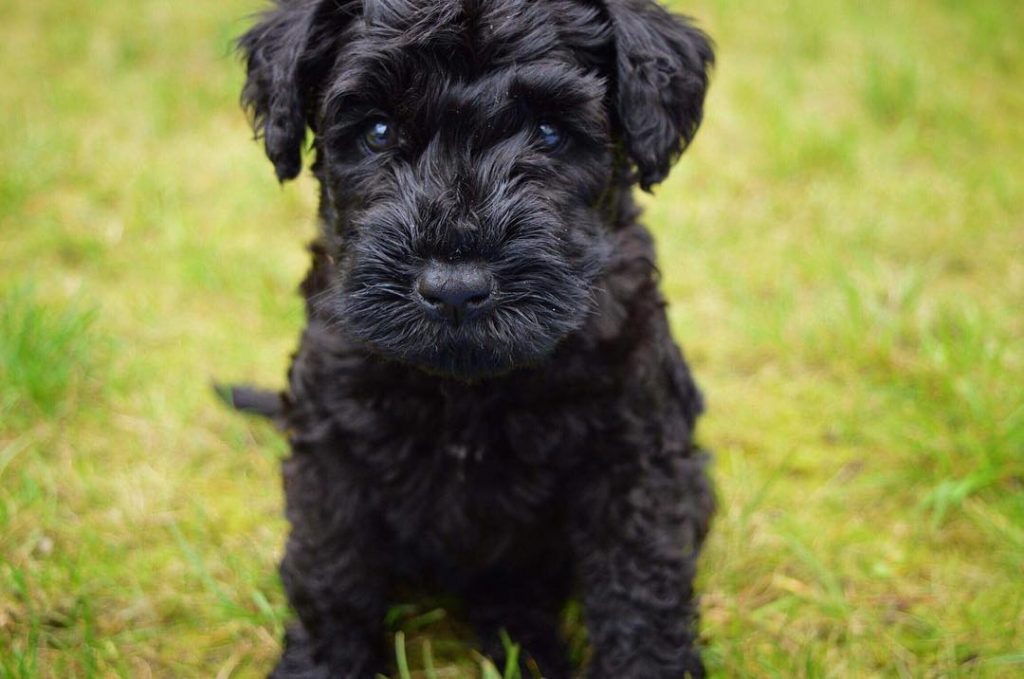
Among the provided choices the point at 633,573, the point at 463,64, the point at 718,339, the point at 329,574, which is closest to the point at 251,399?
the point at 329,574

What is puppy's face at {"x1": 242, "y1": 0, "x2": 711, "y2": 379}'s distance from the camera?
199 centimetres

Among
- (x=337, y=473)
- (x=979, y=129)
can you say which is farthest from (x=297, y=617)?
(x=979, y=129)

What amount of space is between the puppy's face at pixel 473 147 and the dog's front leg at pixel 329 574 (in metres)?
0.41

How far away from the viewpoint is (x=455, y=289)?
75.6 inches

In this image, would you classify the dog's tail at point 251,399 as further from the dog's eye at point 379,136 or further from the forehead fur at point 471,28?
the forehead fur at point 471,28

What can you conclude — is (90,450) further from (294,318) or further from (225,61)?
(225,61)

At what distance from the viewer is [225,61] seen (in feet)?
18.8

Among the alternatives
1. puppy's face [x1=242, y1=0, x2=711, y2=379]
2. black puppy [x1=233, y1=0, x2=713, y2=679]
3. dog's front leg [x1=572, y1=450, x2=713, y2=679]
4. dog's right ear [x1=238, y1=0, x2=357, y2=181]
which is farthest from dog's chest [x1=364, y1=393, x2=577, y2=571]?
dog's right ear [x1=238, y1=0, x2=357, y2=181]

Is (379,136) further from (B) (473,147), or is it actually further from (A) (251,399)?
(A) (251,399)

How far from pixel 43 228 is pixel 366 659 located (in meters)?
2.77

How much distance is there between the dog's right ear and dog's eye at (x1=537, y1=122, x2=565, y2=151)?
496 mm

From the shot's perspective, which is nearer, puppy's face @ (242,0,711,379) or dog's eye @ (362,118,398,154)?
puppy's face @ (242,0,711,379)

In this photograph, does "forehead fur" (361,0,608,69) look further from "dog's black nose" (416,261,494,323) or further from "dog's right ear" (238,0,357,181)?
"dog's black nose" (416,261,494,323)

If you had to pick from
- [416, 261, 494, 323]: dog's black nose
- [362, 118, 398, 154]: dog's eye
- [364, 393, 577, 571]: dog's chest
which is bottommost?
[364, 393, 577, 571]: dog's chest
